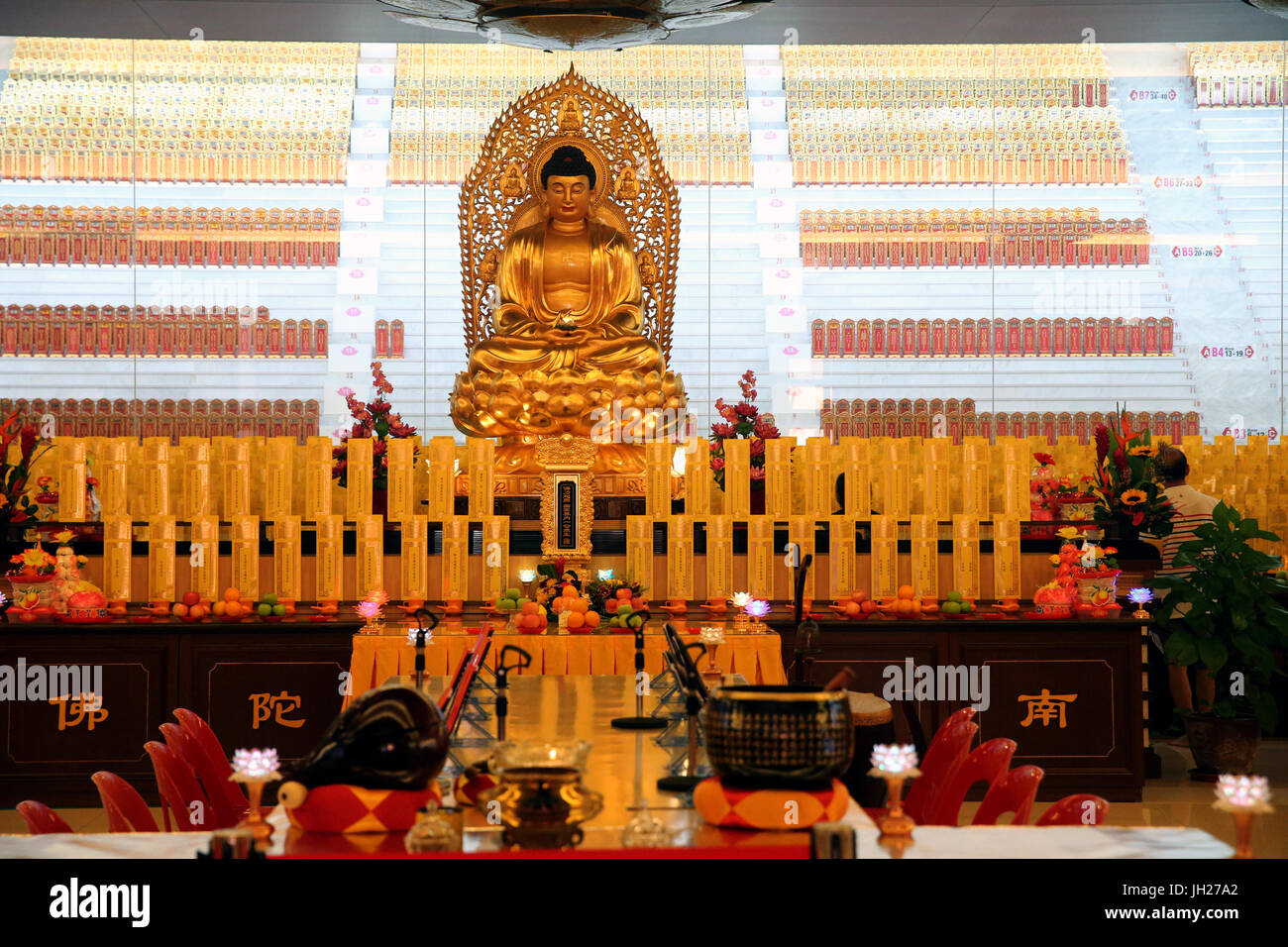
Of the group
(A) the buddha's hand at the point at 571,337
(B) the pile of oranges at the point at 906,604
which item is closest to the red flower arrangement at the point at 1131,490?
(B) the pile of oranges at the point at 906,604

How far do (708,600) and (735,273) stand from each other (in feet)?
14.5

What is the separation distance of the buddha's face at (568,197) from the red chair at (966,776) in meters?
4.54

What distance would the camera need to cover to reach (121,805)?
1.99 m

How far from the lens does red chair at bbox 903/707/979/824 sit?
95.9 inches

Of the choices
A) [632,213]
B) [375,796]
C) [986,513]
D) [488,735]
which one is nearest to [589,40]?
[632,213]

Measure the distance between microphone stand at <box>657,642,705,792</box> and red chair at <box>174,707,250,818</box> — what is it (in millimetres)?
932

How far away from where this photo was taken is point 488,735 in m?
2.14

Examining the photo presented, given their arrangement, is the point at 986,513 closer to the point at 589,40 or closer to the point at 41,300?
Result: the point at 589,40

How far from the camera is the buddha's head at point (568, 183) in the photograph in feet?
21.2

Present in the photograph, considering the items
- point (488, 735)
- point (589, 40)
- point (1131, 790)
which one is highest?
point (589, 40)

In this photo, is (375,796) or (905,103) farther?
(905,103)

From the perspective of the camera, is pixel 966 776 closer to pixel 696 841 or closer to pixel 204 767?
pixel 696 841

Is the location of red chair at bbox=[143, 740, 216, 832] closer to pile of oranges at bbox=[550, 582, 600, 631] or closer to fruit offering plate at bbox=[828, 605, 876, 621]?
pile of oranges at bbox=[550, 582, 600, 631]
